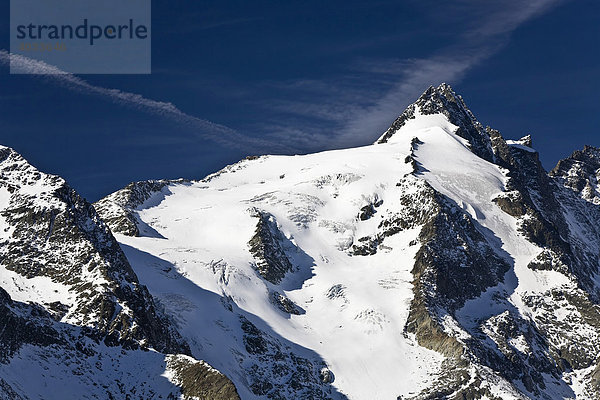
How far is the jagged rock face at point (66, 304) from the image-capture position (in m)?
135

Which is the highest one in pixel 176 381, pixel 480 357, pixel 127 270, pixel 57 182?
pixel 57 182

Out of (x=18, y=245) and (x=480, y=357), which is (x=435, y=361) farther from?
(x=18, y=245)

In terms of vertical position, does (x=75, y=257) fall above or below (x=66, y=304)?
above

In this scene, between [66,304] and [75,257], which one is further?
[75,257]

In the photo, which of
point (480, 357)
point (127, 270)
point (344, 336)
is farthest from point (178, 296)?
point (480, 357)

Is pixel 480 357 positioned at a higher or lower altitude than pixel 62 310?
lower

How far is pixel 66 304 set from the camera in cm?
15262

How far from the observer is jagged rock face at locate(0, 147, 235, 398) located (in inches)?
5320

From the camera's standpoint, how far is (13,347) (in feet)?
438

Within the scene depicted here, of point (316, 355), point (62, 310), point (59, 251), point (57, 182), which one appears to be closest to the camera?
point (62, 310)

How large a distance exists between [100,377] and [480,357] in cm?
8788

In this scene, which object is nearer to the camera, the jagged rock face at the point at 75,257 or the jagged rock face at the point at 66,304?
the jagged rock face at the point at 66,304

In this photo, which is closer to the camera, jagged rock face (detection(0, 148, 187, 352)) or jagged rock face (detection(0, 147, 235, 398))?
jagged rock face (detection(0, 147, 235, 398))

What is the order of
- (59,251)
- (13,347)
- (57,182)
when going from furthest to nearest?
(57,182) < (59,251) < (13,347)
